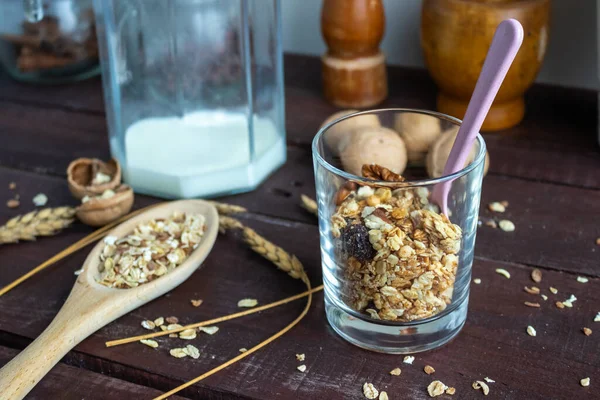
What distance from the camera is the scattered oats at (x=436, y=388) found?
0.46 meters

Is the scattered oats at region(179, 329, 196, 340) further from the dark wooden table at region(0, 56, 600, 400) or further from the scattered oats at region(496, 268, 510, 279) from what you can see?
the scattered oats at region(496, 268, 510, 279)

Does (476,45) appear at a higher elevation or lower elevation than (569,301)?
higher

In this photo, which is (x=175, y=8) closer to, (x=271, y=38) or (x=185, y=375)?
(x=271, y=38)

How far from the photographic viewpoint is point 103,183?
664 mm

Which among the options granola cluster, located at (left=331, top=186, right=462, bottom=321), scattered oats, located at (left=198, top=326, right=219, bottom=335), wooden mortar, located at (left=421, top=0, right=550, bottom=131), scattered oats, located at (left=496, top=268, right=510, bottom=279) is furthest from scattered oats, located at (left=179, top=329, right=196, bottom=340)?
wooden mortar, located at (left=421, top=0, right=550, bottom=131)

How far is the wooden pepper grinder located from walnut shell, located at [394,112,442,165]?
25cm

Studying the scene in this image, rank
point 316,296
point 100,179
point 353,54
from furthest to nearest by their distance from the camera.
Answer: point 353,54
point 100,179
point 316,296

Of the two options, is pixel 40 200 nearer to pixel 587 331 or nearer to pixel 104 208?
pixel 104 208

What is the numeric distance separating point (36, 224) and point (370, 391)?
1.00 feet

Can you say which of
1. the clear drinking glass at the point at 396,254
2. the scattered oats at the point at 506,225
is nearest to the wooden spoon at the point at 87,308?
the clear drinking glass at the point at 396,254

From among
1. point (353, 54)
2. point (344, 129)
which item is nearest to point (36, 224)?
point (344, 129)

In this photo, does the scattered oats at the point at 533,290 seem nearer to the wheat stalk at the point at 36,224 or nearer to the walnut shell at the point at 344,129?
the walnut shell at the point at 344,129

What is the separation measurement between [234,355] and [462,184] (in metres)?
0.18

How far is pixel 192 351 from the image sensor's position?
1.65 ft
